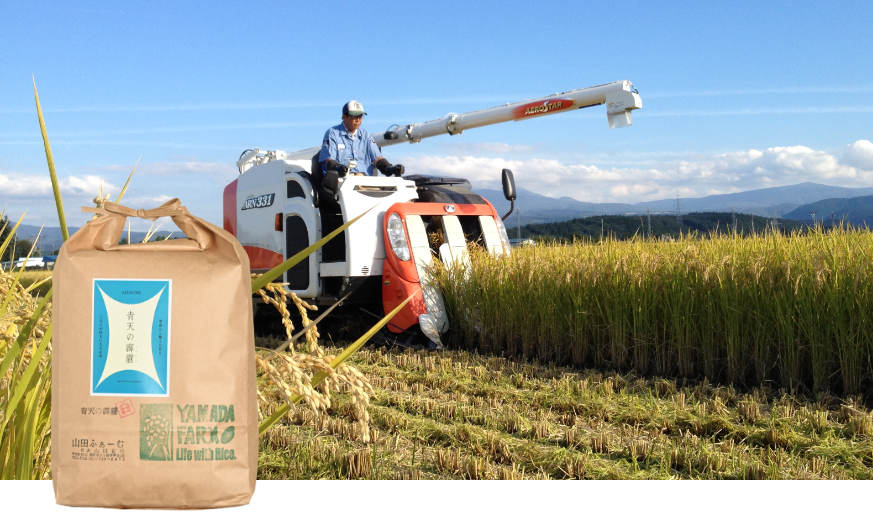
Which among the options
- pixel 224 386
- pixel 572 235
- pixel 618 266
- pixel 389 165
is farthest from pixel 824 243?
pixel 224 386

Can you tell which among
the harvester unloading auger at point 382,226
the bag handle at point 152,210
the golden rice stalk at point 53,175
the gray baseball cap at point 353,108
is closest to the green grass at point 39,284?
the golden rice stalk at point 53,175

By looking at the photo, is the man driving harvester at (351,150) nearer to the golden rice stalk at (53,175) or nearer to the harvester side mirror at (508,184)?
the harvester side mirror at (508,184)

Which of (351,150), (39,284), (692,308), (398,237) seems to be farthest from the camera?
(351,150)

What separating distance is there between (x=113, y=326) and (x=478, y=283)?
582cm

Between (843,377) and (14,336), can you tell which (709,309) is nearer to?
(843,377)

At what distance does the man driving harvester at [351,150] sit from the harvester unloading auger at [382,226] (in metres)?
0.19

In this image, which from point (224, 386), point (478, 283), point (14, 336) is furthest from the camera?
point (478, 283)

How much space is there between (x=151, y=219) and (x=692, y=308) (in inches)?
201

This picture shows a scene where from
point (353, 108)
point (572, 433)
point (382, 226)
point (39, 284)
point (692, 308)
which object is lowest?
point (572, 433)

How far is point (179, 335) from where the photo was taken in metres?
1.33

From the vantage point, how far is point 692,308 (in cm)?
558

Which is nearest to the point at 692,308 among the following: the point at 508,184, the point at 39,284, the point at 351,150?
the point at 508,184

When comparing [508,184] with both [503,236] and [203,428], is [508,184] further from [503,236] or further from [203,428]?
[203,428]

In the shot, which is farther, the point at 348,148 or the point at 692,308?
the point at 348,148
